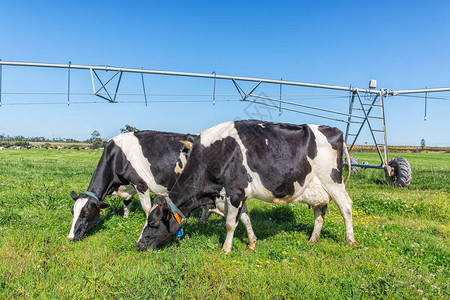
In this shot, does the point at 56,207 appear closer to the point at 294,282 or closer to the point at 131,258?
the point at 131,258

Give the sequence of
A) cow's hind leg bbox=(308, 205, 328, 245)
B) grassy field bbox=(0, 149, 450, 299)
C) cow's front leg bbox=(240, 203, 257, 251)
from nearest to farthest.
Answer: grassy field bbox=(0, 149, 450, 299)
cow's front leg bbox=(240, 203, 257, 251)
cow's hind leg bbox=(308, 205, 328, 245)

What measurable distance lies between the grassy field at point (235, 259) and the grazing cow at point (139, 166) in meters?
0.77

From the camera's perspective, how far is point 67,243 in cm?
545

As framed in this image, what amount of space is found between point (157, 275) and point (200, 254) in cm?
109

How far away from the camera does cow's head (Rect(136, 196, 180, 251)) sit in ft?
16.8

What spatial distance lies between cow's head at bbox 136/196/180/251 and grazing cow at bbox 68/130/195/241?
6.28 feet

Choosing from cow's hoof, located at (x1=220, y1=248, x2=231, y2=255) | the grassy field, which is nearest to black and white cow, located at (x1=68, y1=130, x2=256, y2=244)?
the grassy field

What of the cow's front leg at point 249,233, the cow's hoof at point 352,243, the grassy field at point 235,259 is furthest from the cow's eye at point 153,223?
the cow's hoof at point 352,243

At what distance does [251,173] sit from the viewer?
5.33m

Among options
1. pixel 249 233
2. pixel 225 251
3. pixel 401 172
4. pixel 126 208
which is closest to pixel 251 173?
pixel 249 233

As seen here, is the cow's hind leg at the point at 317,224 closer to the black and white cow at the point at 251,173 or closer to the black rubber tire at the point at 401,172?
the black and white cow at the point at 251,173

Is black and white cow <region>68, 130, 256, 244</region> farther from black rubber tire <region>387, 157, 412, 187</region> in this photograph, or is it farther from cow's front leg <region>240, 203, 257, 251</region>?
black rubber tire <region>387, 157, 412, 187</region>

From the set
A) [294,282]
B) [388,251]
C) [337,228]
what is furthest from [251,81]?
[294,282]

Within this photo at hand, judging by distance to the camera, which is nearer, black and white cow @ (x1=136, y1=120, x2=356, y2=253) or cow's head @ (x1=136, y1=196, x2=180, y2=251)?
cow's head @ (x1=136, y1=196, x2=180, y2=251)
